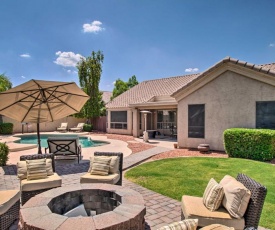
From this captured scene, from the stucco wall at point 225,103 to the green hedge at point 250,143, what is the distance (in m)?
1.15

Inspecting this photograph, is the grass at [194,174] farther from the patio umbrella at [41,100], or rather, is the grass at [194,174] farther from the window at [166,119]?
the window at [166,119]

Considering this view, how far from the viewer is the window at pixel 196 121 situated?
1505cm

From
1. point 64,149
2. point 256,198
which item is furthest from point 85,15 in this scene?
point 256,198

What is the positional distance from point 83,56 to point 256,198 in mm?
29114

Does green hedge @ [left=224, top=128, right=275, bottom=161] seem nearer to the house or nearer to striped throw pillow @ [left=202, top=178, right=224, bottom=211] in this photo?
the house

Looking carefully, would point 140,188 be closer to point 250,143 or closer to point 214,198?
point 214,198

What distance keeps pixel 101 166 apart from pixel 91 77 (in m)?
24.2

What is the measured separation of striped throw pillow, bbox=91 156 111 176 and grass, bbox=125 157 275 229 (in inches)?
67.8

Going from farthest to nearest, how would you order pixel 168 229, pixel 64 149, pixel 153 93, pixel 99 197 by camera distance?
pixel 153 93, pixel 64 149, pixel 99 197, pixel 168 229

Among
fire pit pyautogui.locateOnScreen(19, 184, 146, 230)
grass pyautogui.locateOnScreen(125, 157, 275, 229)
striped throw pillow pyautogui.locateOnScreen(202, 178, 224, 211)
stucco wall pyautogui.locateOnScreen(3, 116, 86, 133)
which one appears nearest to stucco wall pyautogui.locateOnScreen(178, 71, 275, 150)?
grass pyautogui.locateOnScreen(125, 157, 275, 229)

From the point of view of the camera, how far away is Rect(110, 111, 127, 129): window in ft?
85.1

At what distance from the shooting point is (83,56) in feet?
96.6

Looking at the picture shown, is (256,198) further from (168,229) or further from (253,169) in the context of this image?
(253,169)

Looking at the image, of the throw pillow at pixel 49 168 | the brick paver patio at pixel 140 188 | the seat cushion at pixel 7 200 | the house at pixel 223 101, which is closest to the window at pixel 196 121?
the house at pixel 223 101
